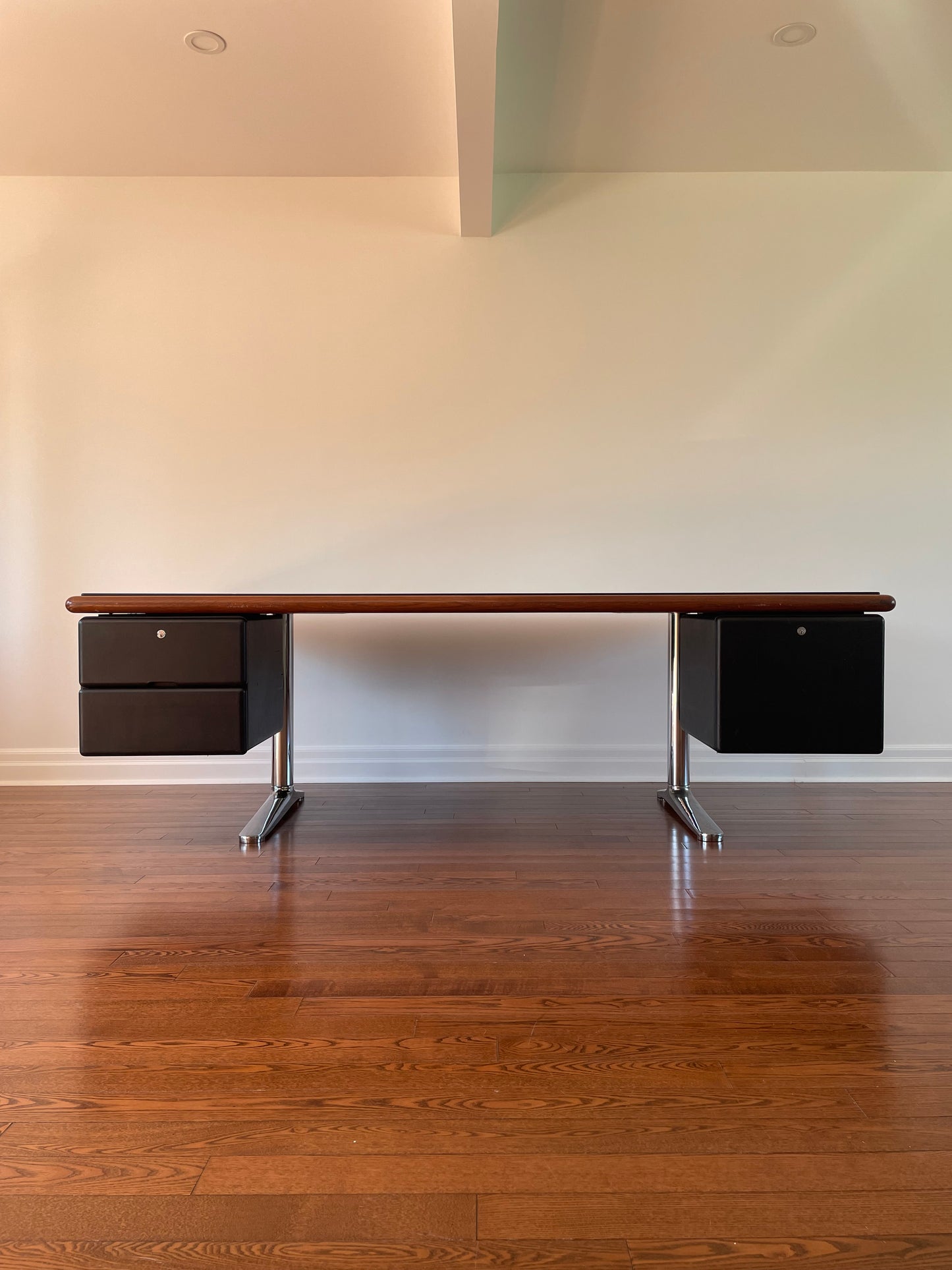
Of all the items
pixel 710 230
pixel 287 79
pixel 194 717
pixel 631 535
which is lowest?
pixel 194 717

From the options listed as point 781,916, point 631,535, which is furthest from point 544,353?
point 781,916

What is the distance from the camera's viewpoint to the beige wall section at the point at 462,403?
293 cm

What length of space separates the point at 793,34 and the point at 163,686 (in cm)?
250

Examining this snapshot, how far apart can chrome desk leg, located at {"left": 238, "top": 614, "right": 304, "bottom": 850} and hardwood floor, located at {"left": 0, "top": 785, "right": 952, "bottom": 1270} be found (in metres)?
0.16

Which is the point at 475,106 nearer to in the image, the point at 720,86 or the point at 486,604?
the point at 720,86

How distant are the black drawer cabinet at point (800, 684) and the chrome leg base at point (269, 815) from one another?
128cm

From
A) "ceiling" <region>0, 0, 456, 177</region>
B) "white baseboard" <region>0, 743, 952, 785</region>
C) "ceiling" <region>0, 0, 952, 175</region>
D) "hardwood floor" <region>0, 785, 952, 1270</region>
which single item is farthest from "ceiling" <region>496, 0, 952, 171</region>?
A: "hardwood floor" <region>0, 785, 952, 1270</region>

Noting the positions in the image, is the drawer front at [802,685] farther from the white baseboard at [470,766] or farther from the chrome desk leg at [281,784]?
the chrome desk leg at [281,784]

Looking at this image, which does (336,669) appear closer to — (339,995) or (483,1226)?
(339,995)

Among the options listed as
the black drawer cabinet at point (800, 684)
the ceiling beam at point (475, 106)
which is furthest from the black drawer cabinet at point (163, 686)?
the ceiling beam at point (475, 106)

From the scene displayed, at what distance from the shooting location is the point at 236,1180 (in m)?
0.90

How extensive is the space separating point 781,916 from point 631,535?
5.29 ft

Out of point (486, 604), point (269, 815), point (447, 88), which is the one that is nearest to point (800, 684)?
point (486, 604)

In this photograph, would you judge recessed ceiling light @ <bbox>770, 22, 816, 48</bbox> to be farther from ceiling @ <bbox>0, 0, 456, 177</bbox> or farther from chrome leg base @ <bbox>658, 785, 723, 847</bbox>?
chrome leg base @ <bbox>658, 785, 723, 847</bbox>
